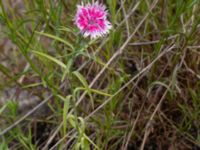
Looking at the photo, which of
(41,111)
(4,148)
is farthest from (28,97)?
(4,148)

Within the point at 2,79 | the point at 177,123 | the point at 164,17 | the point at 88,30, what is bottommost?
the point at 177,123

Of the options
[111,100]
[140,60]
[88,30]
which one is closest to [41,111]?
[140,60]

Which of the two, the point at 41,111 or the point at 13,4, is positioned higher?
the point at 13,4

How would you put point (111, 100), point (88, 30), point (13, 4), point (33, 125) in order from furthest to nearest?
point (13, 4), point (33, 125), point (111, 100), point (88, 30)

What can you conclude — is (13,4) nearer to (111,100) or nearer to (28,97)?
(28,97)

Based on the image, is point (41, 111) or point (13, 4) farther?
point (13, 4)

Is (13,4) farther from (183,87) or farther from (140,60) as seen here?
(183,87)

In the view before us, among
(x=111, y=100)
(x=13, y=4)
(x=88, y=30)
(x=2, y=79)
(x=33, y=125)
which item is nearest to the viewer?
(x=88, y=30)
